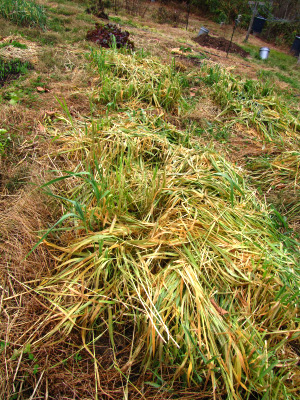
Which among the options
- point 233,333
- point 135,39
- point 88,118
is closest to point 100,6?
point 135,39

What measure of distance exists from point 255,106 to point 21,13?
448cm

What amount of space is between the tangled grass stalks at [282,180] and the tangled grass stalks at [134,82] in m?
1.35

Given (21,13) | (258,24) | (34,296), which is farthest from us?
(258,24)

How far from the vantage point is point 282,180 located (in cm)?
272

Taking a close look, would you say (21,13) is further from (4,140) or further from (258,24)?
(258,24)

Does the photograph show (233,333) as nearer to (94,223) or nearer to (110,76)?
(94,223)

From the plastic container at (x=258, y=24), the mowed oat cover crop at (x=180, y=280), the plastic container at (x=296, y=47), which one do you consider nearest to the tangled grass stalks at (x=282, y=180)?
the mowed oat cover crop at (x=180, y=280)

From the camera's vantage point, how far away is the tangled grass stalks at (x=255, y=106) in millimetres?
3459

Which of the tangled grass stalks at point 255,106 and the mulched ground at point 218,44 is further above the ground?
the mulched ground at point 218,44

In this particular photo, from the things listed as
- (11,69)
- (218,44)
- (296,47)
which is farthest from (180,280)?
(296,47)

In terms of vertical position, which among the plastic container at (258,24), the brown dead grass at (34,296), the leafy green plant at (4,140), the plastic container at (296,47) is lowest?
the brown dead grass at (34,296)

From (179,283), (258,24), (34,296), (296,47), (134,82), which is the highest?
(258,24)

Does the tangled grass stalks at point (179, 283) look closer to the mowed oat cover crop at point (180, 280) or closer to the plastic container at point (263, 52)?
the mowed oat cover crop at point (180, 280)

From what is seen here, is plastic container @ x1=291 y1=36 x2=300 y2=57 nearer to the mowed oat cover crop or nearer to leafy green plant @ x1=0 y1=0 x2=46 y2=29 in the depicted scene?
leafy green plant @ x1=0 y1=0 x2=46 y2=29
